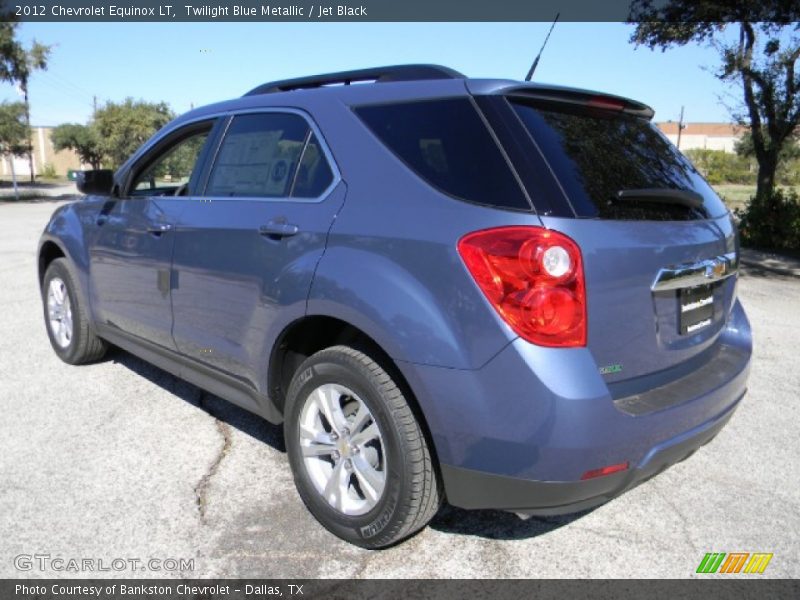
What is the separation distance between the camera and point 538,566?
102 inches

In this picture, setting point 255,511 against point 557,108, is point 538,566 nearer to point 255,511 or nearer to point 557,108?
point 255,511

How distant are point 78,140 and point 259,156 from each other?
198 feet

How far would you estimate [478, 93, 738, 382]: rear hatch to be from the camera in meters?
2.21

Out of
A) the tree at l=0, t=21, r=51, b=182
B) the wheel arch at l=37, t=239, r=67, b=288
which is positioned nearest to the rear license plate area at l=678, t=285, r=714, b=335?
the wheel arch at l=37, t=239, r=67, b=288

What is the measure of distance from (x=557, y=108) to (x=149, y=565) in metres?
2.37

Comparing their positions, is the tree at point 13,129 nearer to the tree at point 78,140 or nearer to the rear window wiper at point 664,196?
the tree at point 78,140

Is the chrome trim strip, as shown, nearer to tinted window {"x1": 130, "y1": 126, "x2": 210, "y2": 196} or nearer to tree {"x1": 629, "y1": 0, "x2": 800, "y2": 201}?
tinted window {"x1": 130, "y1": 126, "x2": 210, "y2": 196}

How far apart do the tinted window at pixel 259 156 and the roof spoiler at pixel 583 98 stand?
3.34 feet

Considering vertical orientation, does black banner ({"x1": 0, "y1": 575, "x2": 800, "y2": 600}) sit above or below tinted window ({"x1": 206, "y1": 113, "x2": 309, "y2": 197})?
below

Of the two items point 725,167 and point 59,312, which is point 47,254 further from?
point 725,167

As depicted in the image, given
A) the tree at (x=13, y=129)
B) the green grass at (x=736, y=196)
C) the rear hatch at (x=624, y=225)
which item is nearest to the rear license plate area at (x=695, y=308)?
the rear hatch at (x=624, y=225)

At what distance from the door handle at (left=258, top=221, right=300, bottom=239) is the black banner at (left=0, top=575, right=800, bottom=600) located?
1.37 meters

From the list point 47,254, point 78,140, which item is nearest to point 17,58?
point 47,254

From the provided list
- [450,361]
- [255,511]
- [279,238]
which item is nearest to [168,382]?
[255,511]
